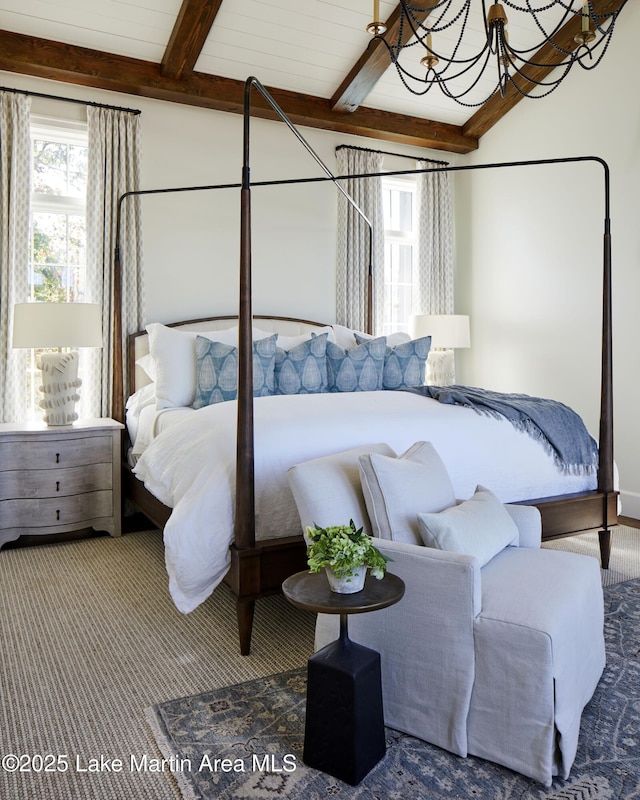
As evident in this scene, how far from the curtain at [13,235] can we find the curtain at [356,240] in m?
2.37

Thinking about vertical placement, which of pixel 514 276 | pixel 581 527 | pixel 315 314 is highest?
pixel 514 276

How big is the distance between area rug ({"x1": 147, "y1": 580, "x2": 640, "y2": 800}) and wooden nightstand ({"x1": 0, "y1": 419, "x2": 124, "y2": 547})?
2009mm

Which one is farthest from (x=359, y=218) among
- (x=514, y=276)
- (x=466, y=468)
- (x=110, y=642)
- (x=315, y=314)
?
(x=110, y=642)

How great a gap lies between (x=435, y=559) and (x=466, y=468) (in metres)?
1.18

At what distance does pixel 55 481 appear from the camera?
3.69 m

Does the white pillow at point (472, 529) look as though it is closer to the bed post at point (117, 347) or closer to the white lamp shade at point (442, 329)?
the bed post at point (117, 347)

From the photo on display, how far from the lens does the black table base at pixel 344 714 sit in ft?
5.35

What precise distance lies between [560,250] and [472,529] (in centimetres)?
360

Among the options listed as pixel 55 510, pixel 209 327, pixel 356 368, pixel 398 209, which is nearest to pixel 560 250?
pixel 398 209

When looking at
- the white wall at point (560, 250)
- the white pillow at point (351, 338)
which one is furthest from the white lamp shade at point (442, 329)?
the white pillow at point (351, 338)

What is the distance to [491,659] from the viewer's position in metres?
1.70

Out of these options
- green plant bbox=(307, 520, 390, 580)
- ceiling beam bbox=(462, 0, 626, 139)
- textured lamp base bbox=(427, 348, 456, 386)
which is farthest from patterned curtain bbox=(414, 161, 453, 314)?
green plant bbox=(307, 520, 390, 580)

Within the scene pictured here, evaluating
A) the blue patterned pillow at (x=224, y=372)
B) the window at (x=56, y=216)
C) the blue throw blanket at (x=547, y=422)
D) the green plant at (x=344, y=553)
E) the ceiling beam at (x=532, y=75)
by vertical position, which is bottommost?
the green plant at (x=344, y=553)

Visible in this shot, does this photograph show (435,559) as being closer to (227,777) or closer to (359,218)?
(227,777)
